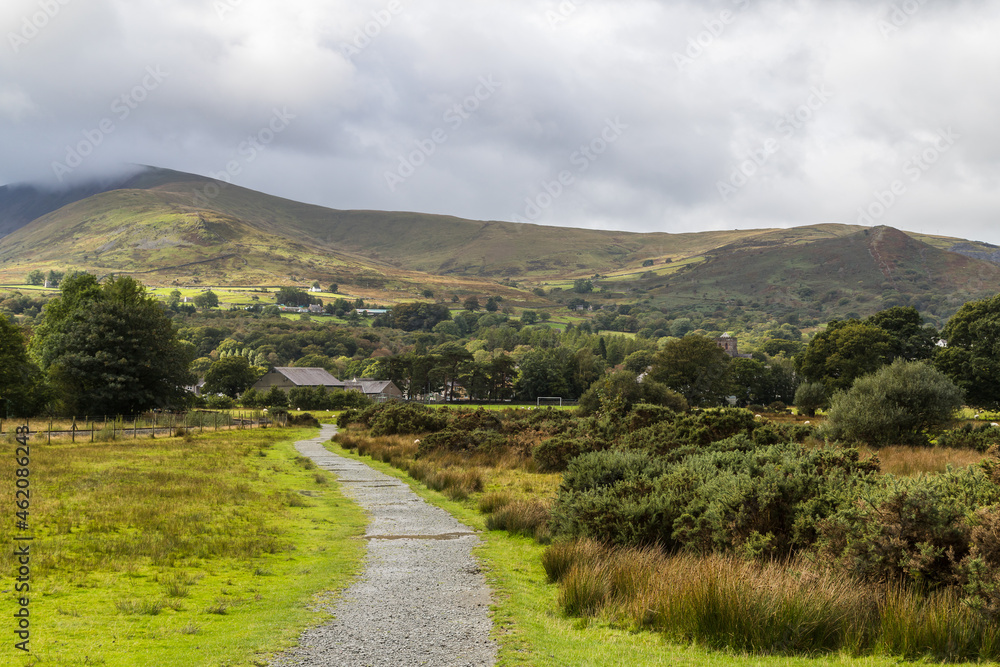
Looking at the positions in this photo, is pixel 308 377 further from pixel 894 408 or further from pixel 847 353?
pixel 894 408

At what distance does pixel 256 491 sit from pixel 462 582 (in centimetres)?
1162

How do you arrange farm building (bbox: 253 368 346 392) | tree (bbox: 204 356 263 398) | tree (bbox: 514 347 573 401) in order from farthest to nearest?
tree (bbox: 514 347 573 401) → farm building (bbox: 253 368 346 392) → tree (bbox: 204 356 263 398)

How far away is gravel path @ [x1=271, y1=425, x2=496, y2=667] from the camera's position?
7.52 m

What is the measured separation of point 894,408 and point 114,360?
163 ft

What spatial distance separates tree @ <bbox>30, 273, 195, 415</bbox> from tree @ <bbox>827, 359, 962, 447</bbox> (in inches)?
1834

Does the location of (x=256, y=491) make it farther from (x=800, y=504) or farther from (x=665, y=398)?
(x=665, y=398)

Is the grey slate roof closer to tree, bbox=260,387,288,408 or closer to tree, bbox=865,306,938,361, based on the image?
tree, bbox=260,387,288,408

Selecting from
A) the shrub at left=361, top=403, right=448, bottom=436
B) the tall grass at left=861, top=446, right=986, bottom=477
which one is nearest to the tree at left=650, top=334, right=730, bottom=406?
the shrub at left=361, top=403, right=448, bottom=436

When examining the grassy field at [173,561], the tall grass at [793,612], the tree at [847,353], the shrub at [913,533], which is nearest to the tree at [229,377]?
the tree at [847,353]

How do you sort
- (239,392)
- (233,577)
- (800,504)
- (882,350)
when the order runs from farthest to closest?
(239,392), (882,350), (233,577), (800,504)

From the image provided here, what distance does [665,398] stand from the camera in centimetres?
7650

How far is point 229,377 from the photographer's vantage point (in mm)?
110562

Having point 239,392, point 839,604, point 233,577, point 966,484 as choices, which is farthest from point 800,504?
point 239,392

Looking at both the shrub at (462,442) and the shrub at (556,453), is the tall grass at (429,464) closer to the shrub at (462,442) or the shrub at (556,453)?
the shrub at (462,442)
